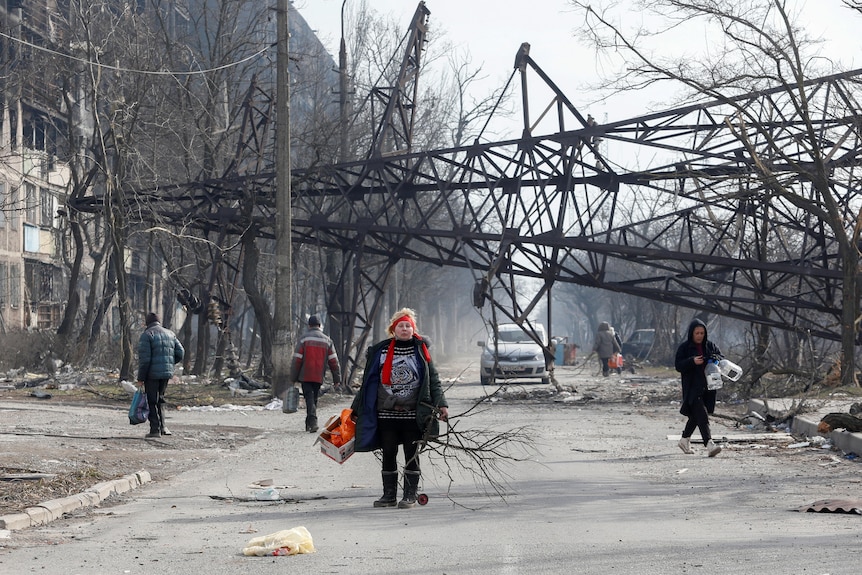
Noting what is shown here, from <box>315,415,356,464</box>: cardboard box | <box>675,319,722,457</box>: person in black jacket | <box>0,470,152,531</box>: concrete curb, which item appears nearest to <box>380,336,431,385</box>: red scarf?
<box>315,415,356,464</box>: cardboard box

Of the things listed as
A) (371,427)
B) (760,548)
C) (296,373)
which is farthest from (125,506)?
(296,373)

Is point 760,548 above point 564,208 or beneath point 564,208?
beneath

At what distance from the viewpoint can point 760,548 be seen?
7.83 metres

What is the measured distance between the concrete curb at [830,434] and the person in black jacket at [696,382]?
172 centimetres

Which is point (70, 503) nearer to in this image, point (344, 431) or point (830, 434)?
point (344, 431)

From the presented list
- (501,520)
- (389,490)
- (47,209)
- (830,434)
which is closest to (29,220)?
(47,209)

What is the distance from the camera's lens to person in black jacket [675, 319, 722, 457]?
15477mm

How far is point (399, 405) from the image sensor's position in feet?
34.1

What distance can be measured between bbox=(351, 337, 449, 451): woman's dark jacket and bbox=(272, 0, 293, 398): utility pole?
1334cm

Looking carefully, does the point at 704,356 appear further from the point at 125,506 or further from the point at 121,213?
the point at 121,213

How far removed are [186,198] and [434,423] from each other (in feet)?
70.2

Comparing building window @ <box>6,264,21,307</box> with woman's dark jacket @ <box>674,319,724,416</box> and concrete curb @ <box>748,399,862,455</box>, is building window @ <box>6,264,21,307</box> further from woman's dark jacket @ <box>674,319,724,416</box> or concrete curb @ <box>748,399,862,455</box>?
woman's dark jacket @ <box>674,319,724,416</box>

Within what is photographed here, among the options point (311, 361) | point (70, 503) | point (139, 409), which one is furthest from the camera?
point (311, 361)

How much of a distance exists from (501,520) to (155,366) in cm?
897
